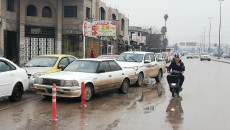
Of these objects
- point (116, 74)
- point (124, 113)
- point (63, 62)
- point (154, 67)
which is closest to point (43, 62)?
point (63, 62)

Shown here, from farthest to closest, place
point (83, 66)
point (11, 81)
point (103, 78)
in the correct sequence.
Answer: point (83, 66) → point (103, 78) → point (11, 81)

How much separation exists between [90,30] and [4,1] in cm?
978

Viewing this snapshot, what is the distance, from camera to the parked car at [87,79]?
995 centimetres

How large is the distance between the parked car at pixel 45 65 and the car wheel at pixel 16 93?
1.39 m

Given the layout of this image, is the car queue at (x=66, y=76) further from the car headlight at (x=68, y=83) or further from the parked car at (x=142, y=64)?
the parked car at (x=142, y=64)

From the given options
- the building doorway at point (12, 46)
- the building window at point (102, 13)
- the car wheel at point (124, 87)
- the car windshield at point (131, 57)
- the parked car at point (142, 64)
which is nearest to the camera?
the car wheel at point (124, 87)

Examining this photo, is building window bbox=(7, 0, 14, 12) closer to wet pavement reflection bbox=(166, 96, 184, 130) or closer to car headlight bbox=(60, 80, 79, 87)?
car headlight bbox=(60, 80, 79, 87)

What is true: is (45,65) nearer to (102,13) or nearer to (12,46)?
(12,46)

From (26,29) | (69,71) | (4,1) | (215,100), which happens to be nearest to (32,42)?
(26,29)

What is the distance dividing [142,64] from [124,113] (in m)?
7.04

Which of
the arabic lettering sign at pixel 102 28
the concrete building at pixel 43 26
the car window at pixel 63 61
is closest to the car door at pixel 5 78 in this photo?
the car window at pixel 63 61

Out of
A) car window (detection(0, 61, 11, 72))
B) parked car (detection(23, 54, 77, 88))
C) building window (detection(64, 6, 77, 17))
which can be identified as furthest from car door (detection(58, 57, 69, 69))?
building window (detection(64, 6, 77, 17))

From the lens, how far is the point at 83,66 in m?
11.5

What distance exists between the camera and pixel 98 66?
11.3 meters
